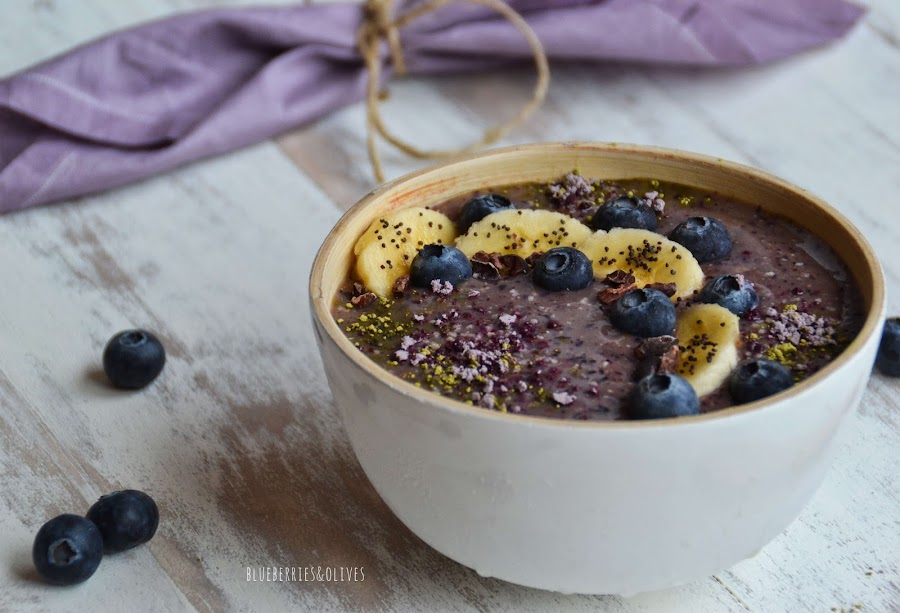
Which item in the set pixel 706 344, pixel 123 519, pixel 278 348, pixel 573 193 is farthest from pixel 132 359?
pixel 706 344

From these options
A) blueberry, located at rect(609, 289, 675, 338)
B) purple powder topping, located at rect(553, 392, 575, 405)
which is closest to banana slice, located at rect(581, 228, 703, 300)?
blueberry, located at rect(609, 289, 675, 338)

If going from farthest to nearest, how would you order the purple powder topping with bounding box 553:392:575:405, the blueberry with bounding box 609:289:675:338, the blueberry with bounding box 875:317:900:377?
the blueberry with bounding box 875:317:900:377
the blueberry with bounding box 609:289:675:338
the purple powder topping with bounding box 553:392:575:405

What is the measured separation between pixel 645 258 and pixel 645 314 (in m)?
0.19

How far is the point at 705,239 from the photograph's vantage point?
1.74 meters

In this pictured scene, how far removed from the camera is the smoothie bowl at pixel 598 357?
1380 mm

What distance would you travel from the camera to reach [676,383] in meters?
1.41

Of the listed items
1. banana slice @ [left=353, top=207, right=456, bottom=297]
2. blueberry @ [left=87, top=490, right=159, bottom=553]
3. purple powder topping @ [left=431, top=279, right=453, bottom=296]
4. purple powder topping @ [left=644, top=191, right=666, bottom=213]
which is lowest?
blueberry @ [left=87, top=490, right=159, bottom=553]

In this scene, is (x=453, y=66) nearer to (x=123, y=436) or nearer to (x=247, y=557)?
(x=123, y=436)

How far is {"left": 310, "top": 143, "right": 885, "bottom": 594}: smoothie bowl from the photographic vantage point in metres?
1.38

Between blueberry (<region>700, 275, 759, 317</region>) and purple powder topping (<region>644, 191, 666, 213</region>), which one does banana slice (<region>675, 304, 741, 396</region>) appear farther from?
purple powder topping (<region>644, 191, 666, 213</region>)

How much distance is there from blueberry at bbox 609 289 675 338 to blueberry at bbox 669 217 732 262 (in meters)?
0.19

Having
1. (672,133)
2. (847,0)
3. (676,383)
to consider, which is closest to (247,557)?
(676,383)

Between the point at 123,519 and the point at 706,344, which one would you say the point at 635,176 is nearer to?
the point at 706,344

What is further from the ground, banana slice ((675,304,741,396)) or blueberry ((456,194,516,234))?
banana slice ((675,304,741,396))
